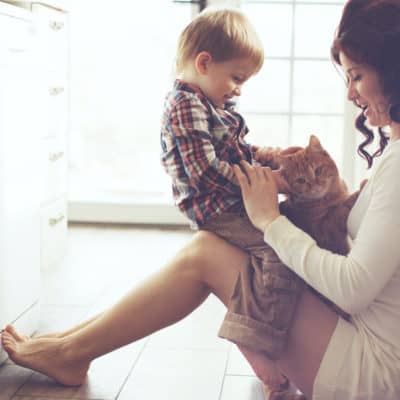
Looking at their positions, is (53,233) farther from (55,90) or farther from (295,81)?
(295,81)

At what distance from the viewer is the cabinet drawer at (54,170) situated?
289 centimetres

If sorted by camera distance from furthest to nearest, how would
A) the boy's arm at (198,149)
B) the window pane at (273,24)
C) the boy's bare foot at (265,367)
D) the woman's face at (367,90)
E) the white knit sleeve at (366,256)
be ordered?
the window pane at (273,24)
the boy's arm at (198,149)
the boy's bare foot at (265,367)
the woman's face at (367,90)
the white knit sleeve at (366,256)

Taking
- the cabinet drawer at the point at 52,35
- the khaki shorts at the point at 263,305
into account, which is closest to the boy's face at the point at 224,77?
the khaki shorts at the point at 263,305

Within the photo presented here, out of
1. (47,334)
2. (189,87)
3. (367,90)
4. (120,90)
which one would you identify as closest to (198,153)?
(189,87)

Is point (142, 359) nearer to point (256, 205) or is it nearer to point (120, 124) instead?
point (256, 205)

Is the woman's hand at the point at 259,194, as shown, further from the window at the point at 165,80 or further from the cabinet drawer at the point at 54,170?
the window at the point at 165,80

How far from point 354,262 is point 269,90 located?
99.6 inches

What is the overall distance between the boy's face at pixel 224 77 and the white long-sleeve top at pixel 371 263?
18.4 inches

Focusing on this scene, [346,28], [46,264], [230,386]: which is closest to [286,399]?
[230,386]

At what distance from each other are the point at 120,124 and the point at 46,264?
4.36 feet

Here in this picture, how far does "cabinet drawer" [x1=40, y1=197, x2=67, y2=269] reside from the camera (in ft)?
9.41

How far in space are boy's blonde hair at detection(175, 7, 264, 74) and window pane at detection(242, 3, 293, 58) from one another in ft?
6.39

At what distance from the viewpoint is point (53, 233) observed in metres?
2.97

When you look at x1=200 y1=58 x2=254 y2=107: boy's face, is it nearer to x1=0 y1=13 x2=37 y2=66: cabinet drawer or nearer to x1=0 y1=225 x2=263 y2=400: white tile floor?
x1=0 y1=13 x2=37 y2=66: cabinet drawer
